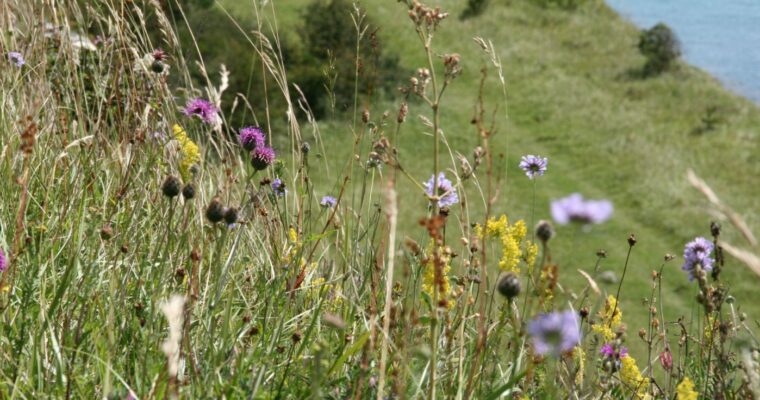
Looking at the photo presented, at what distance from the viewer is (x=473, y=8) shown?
1613 inches

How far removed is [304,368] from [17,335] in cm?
69

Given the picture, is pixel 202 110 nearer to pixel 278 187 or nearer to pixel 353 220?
pixel 278 187

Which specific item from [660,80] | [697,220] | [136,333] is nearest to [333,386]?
Answer: [136,333]

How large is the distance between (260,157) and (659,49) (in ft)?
115

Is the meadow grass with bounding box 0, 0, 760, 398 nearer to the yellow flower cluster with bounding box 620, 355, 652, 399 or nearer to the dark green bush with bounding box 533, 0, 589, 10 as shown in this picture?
the yellow flower cluster with bounding box 620, 355, 652, 399

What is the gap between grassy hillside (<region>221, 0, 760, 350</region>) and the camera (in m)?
24.8

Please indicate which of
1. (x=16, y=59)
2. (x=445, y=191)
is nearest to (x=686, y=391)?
(x=445, y=191)

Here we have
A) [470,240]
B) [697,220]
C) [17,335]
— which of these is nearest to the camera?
[17,335]

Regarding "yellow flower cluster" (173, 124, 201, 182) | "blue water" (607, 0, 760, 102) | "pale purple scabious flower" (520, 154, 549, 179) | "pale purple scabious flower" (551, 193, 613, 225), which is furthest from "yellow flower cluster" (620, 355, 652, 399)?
"blue water" (607, 0, 760, 102)

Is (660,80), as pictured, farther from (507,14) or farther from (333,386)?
(333,386)

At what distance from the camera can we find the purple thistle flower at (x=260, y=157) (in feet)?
8.30

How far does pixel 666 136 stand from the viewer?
105 ft

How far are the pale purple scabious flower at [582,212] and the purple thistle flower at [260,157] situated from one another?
1.39 m

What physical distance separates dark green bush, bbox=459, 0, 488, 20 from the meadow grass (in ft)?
1.80
